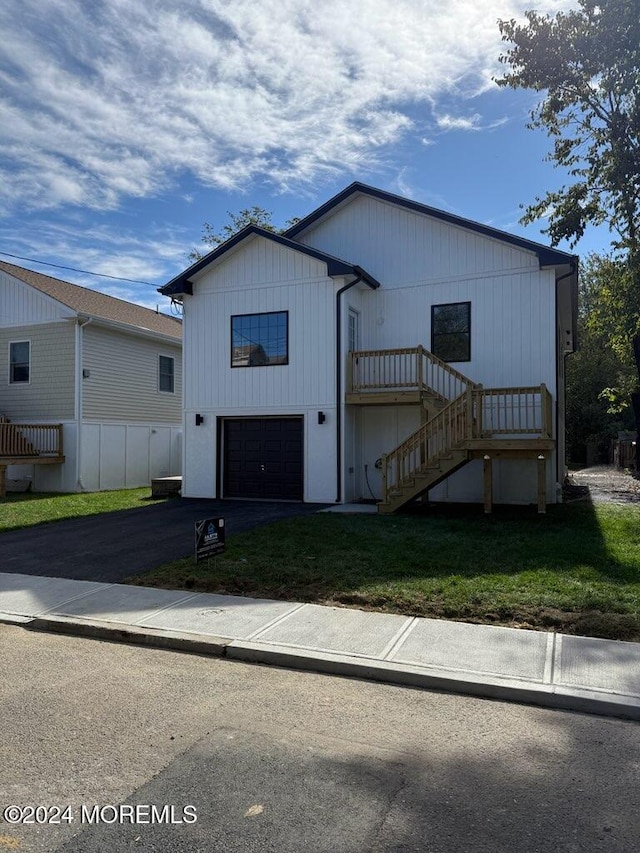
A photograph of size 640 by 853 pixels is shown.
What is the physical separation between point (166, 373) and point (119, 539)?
44.7ft

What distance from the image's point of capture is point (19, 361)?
20.3m

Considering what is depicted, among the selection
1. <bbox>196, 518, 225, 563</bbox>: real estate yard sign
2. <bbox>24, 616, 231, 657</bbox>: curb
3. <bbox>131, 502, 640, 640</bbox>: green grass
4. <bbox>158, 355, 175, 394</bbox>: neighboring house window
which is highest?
<bbox>158, 355, 175, 394</bbox>: neighboring house window

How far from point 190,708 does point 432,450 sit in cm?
1003

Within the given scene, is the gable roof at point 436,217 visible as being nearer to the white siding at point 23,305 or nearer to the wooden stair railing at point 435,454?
the wooden stair railing at point 435,454

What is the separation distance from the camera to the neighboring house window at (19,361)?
2005cm

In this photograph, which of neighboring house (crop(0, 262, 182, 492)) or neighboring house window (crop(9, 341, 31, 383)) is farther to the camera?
neighboring house window (crop(9, 341, 31, 383))

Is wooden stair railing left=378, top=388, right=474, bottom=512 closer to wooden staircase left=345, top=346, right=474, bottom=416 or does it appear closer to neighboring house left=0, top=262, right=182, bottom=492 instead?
wooden staircase left=345, top=346, right=474, bottom=416

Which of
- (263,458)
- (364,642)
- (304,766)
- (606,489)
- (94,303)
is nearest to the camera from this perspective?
(304,766)

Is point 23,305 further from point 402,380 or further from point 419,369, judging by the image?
point 419,369

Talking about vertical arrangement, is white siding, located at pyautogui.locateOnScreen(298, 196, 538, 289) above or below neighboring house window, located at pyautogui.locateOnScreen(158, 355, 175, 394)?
above

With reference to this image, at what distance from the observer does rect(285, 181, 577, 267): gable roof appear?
13.6 meters

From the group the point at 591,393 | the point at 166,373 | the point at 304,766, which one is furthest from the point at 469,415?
the point at 591,393

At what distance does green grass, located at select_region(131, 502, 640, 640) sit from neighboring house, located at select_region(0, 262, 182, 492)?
10.6 metres

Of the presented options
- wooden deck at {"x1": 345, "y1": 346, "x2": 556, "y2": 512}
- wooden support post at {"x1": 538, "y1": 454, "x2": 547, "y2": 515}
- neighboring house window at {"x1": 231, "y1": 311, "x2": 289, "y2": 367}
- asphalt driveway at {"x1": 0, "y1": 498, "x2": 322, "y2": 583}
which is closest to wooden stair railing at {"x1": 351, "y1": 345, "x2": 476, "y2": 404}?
wooden deck at {"x1": 345, "y1": 346, "x2": 556, "y2": 512}
